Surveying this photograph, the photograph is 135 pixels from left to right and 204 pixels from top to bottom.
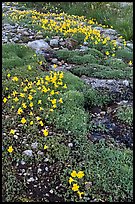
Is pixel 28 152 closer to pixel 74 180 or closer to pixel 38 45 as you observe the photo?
pixel 74 180

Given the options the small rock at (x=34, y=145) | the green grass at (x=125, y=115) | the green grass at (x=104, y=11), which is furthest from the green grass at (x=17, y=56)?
the green grass at (x=104, y=11)

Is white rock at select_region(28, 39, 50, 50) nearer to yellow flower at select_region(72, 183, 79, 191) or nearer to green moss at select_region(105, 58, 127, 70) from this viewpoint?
green moss at select_region(105, 58, 127, 70)

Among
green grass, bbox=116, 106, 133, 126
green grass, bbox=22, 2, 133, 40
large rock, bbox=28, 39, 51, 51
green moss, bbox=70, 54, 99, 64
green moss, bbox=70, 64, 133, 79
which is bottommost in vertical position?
green grass, bbox=116, 106, 133, 126

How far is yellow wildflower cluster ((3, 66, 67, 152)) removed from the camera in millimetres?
6430

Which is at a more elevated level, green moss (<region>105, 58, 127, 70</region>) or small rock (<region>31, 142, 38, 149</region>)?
green moss (<region>105, 58, 127, 70</region>)

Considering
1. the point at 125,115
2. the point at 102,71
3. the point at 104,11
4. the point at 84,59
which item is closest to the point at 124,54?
the point at 84,59

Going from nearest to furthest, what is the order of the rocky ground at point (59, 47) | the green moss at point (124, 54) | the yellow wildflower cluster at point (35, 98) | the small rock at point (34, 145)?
the small rock at point (34, 145) < the yellow wildflower cluster at point (35, 98) < the rocky ground at point (59, 47) < the green moss at point (124, 54)

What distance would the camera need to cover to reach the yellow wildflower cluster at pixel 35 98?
6.43 meters

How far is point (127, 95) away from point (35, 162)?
3.20 metres

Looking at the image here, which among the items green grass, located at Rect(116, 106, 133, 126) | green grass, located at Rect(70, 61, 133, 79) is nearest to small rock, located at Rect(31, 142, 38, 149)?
green grass, located at Rect(116, 106, 133, 126)

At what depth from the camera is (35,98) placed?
22.8 ft

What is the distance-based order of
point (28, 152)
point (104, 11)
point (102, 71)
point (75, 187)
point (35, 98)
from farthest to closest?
point (104, 11)
point (102, 71)
point (35, 98)
point (28, 152)
point (75, 187)

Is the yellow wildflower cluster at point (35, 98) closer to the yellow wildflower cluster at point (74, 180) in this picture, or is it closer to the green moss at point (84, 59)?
the yellow wildflower cluster at point (74, 180)

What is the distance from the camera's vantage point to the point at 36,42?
10.3 m
